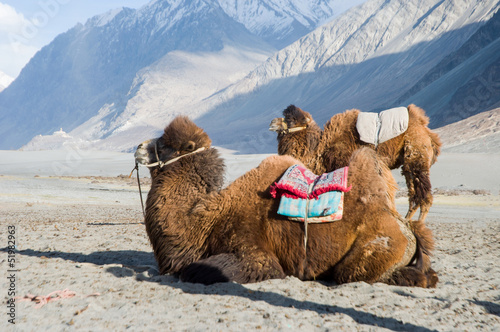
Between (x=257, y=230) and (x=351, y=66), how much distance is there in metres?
131

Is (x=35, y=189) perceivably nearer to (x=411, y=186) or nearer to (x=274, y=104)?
(x=411, y=186)

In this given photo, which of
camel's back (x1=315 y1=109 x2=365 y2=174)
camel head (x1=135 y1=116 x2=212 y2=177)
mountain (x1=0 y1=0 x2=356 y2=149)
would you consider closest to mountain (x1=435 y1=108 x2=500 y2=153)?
camel's back (x1=315 y1=109 x2=365 y2=174)

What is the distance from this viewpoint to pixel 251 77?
147 metres

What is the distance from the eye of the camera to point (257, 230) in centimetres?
418

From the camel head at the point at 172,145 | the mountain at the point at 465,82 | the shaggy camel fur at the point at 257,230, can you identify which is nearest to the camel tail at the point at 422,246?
the shaggy camel fur at the point at 257,230

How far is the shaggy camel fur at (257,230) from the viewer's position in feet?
13.3

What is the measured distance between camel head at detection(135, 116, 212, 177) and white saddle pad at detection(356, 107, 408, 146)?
261cm

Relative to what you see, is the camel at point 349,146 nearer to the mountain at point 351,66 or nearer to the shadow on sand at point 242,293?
the shadow on sand at point 242,293

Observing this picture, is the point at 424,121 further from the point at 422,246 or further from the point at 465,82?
the point at 465,82

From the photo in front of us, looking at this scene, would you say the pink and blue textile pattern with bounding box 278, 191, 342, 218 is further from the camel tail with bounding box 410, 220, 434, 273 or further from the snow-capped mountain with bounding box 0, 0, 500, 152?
the snow-capped mountain with bounding box 0, 0, 500, 152

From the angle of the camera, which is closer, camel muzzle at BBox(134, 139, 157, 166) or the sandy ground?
the sandy ground

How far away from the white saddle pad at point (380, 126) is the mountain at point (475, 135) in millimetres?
40506

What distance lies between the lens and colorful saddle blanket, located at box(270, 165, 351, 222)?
4.03m

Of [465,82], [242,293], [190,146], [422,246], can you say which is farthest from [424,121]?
[465,82]
